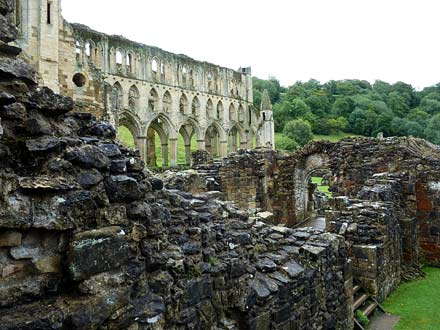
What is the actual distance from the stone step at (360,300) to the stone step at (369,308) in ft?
0.41

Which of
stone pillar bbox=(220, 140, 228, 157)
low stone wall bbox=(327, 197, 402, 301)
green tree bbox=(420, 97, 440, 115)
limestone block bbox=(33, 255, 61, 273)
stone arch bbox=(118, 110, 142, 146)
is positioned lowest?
low stone wall bbox=(327, 197, 402, 301)

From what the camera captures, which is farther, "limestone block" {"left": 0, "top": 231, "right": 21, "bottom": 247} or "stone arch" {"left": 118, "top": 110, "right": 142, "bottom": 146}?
"stone arch" {"left": 118, "top": 110, "right": 142, "bottom": 146}

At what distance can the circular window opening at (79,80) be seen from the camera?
582 inches

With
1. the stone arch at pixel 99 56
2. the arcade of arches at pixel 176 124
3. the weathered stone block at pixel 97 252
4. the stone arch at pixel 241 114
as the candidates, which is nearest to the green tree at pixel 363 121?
the arcade of arches at pixel 176 124

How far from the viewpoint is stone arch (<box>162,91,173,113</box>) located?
38.2 metres

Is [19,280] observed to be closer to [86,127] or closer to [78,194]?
[78,194]

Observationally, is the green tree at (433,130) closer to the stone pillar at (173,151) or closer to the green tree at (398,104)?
the green tree at (398,104)

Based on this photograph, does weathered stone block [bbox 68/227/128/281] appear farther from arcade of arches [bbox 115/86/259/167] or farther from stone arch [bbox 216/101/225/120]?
stone arch [bbox 216/101/225/120]

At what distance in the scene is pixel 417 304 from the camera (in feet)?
24.9

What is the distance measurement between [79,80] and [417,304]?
14.2m

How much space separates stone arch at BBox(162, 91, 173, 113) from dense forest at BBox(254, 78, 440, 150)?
23.1m

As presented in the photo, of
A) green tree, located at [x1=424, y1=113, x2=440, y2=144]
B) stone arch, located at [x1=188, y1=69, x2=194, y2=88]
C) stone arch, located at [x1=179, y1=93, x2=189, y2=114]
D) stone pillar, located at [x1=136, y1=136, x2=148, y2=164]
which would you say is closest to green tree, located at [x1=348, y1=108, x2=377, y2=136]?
green tree, located at [x1=424, y1=113, x2=440, y2=144]

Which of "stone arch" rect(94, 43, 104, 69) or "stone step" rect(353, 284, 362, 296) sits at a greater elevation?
"stone arch" rect(94, 43, 104, 69)

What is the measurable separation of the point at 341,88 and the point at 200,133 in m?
60.5
